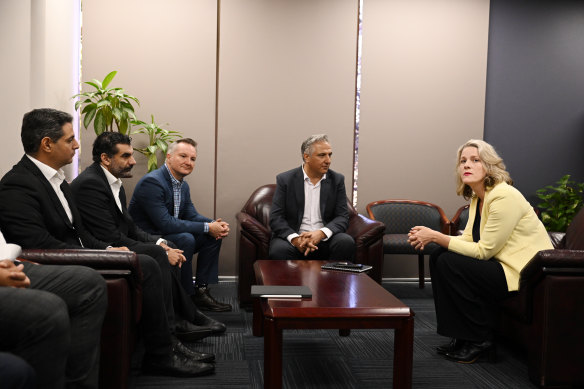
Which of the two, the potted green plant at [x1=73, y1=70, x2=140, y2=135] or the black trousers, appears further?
the potted green plant at [x1=73, y1=70, x2=140, y2=135]

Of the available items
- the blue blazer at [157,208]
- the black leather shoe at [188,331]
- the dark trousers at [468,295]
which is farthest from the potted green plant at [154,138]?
the dark trousers at [468,295]

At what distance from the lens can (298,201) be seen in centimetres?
422

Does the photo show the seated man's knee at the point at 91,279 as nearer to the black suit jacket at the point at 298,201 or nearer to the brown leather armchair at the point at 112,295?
the brown leather armchair at the point at 112,295

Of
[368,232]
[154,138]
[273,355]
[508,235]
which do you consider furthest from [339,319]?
[154,138]

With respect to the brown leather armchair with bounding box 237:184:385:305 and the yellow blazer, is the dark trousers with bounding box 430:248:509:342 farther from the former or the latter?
the brown leather armchair with bounding box 237:184:385:305

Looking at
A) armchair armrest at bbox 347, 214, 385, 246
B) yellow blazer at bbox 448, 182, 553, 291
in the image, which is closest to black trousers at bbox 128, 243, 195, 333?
armchair armrest at bbox 347, 214, 385, 246

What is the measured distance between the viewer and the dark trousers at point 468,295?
2.88 m

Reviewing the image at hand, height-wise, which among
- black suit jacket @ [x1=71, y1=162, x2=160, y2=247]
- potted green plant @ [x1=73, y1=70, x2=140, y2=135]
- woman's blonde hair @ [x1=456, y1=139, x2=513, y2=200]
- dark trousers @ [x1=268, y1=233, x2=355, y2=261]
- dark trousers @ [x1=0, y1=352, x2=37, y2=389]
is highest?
potted green plant @ [x1=73, y1=70, x2=140, y2=135]

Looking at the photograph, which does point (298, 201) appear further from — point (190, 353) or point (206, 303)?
point (190, 353)

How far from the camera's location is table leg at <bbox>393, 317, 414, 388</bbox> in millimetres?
2320

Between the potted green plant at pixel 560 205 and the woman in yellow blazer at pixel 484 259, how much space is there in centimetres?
245

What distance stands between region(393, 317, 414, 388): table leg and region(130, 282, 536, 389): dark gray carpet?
1.10 feet

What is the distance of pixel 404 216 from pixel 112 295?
338cm

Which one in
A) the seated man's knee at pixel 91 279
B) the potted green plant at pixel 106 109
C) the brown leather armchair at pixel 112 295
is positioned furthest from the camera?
the potted green plant at pixel 106 109
